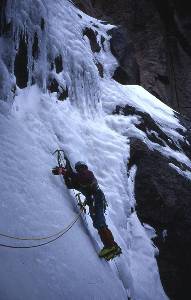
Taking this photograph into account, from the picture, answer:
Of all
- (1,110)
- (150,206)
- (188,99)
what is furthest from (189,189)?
(188,99)

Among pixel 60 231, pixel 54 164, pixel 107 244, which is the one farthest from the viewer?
pixel 54 164

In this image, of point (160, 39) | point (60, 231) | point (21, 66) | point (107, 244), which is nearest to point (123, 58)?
point (160, 39)

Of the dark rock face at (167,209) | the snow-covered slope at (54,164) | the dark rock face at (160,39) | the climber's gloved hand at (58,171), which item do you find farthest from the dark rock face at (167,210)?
the dark rock face at (160,39)

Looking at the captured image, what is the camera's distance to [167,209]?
25.6 feet

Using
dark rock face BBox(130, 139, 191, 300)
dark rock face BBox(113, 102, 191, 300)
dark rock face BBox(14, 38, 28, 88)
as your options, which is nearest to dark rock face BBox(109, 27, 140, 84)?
dark rock face BBox(113, 102, 191, 300)

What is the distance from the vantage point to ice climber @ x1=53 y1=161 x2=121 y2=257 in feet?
17.1

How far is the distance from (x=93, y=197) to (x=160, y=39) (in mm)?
11735

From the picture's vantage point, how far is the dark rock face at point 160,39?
14609 mm

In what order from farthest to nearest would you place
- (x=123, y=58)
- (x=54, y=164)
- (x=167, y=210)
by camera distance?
(x=123, y=58), (x=167, y=210), (x=54, y=164)

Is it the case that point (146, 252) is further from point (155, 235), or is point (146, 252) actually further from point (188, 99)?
point (188, 99)

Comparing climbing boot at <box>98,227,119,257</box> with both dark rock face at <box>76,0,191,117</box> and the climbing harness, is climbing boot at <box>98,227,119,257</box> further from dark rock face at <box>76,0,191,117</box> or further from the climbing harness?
dark rock face at <box>76,0,191,117</box>

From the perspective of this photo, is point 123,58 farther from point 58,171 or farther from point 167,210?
point 58,171

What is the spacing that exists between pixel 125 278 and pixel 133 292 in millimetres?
295

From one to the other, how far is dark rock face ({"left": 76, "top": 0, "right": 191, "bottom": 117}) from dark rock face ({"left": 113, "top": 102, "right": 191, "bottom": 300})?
613 cm
